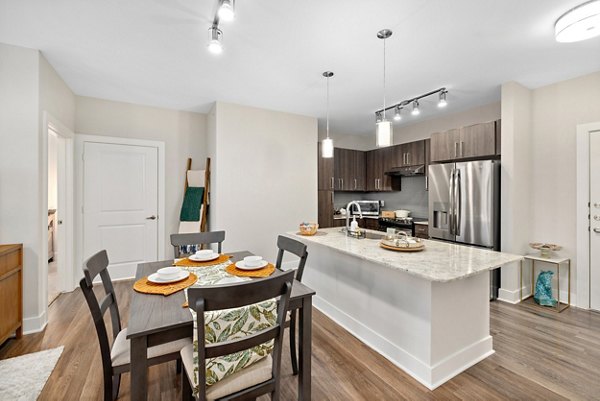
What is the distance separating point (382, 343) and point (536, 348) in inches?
52.1

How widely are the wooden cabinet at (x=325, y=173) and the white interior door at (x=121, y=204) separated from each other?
2731 millimetres

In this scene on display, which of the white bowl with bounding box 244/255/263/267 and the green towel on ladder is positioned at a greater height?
the green towel on ladder

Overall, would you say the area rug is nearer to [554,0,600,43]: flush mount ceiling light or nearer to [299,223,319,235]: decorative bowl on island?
[299,223,319,235]: decorative bowl on island

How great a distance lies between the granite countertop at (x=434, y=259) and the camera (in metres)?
1.66

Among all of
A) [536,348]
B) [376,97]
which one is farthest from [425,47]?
[536,348]

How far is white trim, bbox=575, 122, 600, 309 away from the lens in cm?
304

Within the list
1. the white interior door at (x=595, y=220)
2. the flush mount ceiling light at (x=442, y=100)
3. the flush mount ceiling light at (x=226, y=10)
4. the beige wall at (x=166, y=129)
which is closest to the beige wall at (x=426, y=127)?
the flush mount ceiling light at (x=442, y=100)

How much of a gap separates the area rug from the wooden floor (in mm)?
61

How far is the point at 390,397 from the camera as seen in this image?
1.75m

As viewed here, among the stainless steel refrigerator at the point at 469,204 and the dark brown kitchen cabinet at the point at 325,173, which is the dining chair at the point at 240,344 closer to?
the stainless steel refrigerator at the point at 469,204

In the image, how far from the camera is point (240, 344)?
119cm

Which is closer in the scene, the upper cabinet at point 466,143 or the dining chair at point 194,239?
the dining chair at point 194,239

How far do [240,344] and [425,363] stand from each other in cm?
142

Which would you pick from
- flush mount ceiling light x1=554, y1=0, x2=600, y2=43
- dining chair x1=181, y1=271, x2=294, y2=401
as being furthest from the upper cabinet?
dining chair x1=181, y1=271, x2=294, y2=401
